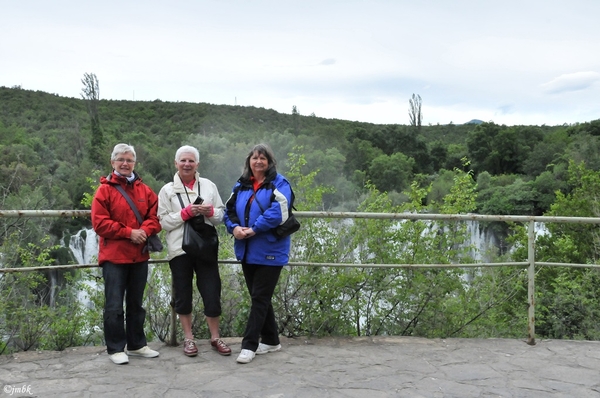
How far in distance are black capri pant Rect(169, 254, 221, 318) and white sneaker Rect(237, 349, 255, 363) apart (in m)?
0.44

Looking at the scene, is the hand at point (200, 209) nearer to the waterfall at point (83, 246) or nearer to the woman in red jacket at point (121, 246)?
the woman in red jacket at point (121, 246)

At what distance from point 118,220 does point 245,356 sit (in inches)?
59.1

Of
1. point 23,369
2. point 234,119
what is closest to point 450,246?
point 23,369

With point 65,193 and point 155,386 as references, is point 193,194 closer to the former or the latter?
point 155,386

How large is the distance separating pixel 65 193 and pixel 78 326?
104ft

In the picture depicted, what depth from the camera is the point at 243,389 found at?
3832 millimetres

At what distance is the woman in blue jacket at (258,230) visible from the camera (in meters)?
4.39

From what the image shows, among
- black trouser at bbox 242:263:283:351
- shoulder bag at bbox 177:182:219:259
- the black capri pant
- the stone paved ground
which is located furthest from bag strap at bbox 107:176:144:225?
the stone paved ground

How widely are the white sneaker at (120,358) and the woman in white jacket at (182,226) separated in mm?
490

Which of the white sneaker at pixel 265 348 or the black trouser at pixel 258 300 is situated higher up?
the black trouser at pixel 258 300

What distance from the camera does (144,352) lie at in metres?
4.52

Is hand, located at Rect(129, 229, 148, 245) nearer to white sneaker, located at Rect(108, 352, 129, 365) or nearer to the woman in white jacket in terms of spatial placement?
the woman in white jacket

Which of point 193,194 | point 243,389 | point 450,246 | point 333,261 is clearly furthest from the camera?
point 450,246

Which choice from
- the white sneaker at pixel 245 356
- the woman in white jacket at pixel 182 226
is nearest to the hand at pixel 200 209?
the woman in white jacket at pixel 182 226
